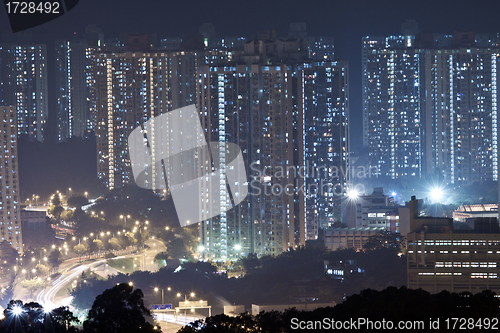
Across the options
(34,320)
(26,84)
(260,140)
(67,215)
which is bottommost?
(34,320)

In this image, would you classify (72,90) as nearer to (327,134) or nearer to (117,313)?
(327,134)

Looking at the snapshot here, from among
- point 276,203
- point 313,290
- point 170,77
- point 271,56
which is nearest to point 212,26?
point 170,77

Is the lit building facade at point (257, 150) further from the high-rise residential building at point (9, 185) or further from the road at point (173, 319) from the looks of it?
the high-rise residential building at point (9, 185)

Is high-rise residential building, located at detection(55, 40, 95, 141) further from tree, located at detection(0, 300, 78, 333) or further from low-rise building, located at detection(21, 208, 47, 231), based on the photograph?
tree, located at detection(0, 300, 78, 333)

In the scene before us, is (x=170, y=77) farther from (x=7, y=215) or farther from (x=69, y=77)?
(x=69, y=77)

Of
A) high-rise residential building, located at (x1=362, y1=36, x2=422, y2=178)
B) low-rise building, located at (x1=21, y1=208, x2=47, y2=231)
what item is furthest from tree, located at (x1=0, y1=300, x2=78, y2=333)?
high-rise residential building, located at (x1=362, y1=36, x2=422, y2=178)

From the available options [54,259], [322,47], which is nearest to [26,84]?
[322,47]

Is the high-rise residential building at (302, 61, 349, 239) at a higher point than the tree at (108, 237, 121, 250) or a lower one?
higher
